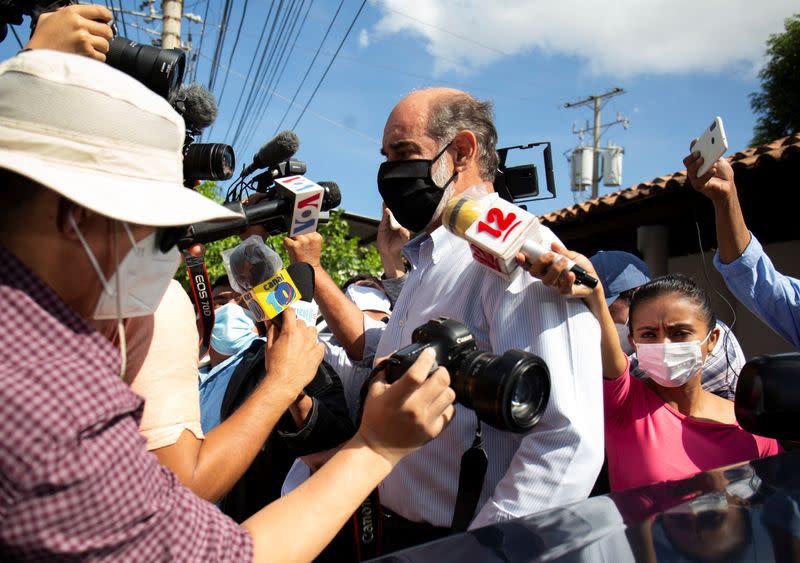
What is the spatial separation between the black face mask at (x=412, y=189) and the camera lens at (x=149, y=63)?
72 centimetres

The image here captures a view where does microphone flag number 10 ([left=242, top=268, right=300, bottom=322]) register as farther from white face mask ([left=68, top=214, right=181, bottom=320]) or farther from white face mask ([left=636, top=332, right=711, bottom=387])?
white face mask ([left=636, top=332, right=711, bottom=387])

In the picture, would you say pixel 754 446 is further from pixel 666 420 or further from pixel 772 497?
pixel 772 497

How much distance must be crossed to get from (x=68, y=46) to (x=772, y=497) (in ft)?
6.64

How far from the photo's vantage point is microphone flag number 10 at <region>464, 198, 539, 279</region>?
1526mm

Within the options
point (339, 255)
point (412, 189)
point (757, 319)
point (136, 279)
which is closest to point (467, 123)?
point (412, 189)

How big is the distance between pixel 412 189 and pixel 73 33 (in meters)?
1.06

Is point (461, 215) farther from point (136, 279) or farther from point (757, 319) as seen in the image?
point (757, 319)

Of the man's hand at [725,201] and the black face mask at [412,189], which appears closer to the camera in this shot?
the black face mask at [412,189]

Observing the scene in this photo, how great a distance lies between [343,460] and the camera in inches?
47.1

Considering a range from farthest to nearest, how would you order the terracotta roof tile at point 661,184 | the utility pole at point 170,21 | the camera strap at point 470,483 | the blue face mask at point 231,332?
the utility pole at point 170,21
the terracotta roof tile at point 661,184
the blue face mask at point 231,332
the camera strap at point 470,483

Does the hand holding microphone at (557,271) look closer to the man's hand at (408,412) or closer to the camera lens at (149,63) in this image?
the man's hand at (408,412)

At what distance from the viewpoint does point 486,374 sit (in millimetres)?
1330

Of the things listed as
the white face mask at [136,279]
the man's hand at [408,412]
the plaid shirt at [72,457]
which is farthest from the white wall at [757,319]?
the plaid shirt at [72,457]

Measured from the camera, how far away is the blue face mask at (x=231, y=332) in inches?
135
